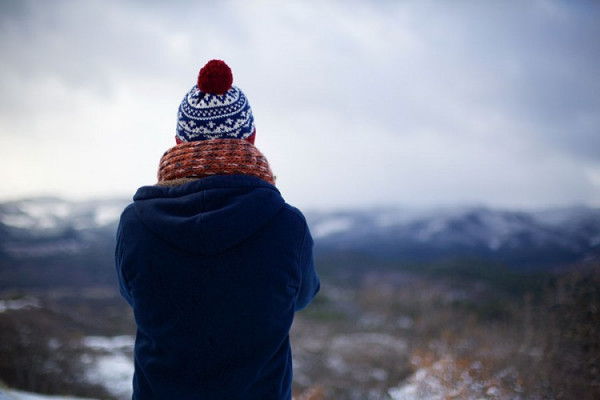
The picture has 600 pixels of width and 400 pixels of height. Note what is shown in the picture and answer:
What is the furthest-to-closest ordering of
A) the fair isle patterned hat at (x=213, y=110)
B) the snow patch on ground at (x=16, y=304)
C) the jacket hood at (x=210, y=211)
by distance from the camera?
the snow patch on ground at (x=16, y=304) → the fair isle patterned hat at (x=213, y=110) → the jacket hood at (x=210, y=211)

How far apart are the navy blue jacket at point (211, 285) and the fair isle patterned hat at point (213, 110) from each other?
247 millimetres

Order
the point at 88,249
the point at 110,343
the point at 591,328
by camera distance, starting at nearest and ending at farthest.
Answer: the point at 591,328, the point at 110,343, the point at 88,249

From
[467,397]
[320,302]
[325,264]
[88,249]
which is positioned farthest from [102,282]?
[467,397]

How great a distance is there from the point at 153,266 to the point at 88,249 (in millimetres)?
41672

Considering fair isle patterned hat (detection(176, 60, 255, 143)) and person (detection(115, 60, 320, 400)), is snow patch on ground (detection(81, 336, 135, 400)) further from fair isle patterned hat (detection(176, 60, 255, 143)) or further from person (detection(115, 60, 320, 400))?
fair isle patterned hat (detection(176, 60, 255, 143))

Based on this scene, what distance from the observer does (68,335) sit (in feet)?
72.3

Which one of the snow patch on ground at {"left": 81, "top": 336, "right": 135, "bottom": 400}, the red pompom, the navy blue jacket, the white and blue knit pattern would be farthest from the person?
the snow patch on ground at {"left": 81, "top": 336, "right": 135, "bottom": 400}

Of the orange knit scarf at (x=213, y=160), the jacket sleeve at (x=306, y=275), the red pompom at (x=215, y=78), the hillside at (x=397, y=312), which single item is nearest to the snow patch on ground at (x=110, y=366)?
the hillside at (x=397, y=312)

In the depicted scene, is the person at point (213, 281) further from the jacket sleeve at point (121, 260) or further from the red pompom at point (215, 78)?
the red pompom at point (215, 78)

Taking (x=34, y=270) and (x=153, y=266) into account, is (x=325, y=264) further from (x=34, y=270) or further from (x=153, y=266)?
(x=153, y=266)

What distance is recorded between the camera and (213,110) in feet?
3.94

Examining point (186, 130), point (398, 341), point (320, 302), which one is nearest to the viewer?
point (186, 130)

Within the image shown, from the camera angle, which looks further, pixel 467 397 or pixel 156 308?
pixel 467 397

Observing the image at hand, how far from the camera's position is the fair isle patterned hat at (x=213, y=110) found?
3.93 ft
